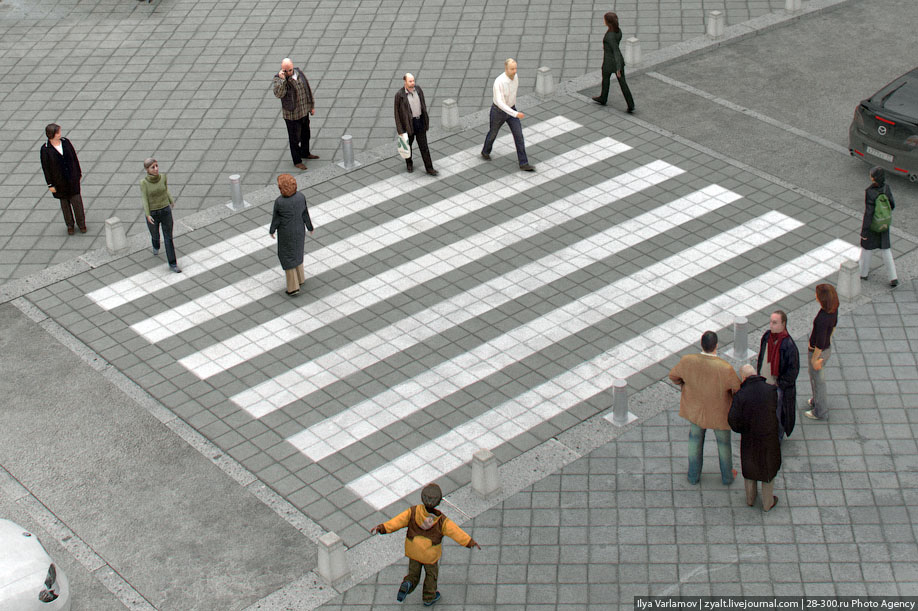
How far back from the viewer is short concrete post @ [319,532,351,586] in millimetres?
10102

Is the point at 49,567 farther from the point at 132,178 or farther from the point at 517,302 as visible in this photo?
the point at 132,178

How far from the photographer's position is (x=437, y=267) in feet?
49.3

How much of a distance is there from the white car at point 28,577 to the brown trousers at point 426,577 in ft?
9.12

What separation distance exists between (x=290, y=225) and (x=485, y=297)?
7.85 feet

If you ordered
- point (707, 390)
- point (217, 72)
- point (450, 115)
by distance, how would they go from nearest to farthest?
point (707, 390), point (450, 115), point (217, 72)

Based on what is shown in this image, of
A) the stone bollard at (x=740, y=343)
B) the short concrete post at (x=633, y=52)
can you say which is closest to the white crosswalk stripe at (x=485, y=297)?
the stone bollard at (x=740, y=343)

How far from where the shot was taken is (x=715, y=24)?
69.2ft

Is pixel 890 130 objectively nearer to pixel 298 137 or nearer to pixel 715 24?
pixel 715 24

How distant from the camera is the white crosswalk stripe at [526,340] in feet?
40.3

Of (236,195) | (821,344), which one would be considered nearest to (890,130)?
(821,344)

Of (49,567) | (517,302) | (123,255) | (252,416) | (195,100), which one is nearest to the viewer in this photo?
(49,567)

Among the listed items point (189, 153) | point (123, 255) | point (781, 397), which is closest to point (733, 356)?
point (781, 397)

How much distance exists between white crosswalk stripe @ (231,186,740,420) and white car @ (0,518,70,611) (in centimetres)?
302

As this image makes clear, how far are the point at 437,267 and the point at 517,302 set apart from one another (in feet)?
4.24
